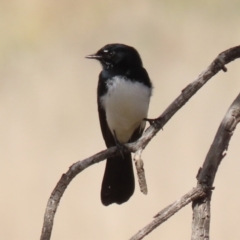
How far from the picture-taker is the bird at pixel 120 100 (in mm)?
2580

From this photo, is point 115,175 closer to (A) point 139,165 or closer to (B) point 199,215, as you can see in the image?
(A) point 139,165

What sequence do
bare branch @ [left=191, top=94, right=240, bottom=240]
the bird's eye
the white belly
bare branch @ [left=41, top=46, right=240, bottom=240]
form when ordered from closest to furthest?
bare branch @ [left=191, top=94, right=240, bottom=240]
bare branch @ [left=41, top=46, right=240, bottom=240]
the white belly
the bird's eye

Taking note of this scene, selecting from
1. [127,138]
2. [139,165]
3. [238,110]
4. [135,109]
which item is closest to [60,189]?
[139,165]

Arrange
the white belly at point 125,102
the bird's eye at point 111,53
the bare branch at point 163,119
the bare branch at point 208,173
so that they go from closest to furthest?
the bare branch at point 208,173 → the bare branch at point 163,119 → the white belly at point 125,102 → the bird's eye at point 111,53

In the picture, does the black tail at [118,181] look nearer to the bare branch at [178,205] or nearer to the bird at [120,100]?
the bird at [120,100]

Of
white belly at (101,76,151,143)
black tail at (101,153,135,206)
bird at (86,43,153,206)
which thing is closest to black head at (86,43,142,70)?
bird at (86,43,153,206)

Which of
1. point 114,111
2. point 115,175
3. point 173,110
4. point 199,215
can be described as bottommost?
point 199,215

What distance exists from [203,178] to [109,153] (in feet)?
1.75

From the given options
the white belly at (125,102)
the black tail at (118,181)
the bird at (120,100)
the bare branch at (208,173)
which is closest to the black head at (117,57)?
the bird at (120,100)

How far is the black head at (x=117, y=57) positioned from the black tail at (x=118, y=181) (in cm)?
47

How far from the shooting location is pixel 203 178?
1391 mm

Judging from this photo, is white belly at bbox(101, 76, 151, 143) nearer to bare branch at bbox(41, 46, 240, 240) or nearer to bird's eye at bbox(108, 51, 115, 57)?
bird's eye at bbox(108, 51, 115, 57)

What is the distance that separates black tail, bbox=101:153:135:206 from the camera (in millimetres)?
2715

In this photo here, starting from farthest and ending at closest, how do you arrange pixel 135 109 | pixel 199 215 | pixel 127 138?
pixel 127 138
pixel 135 109
pixel 199 215
